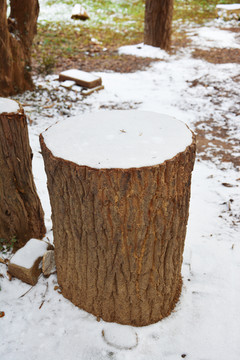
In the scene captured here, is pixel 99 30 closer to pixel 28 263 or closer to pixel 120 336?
pixel 28 263

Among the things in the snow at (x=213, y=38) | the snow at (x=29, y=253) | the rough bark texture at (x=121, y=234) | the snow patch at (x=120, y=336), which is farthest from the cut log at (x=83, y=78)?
the snow patch at (x=120, y=336)

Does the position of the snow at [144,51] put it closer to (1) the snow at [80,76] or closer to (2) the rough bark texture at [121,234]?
(1) the snow at [80,76]

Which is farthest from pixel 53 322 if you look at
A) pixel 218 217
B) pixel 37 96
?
pixel 37 96

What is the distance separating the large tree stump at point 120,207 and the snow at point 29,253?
22 cm

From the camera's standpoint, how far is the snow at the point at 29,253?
216cm

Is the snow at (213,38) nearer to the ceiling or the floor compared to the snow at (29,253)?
nearer to the ceiling

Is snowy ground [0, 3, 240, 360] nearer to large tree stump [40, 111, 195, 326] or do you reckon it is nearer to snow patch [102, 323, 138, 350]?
snow patch [102, 323, 138, 350]

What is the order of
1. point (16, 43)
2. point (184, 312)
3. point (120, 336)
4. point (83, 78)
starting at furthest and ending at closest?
point (83, 78), point (16, 43), point (184, 312), point (120, 336)

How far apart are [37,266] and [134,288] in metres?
0.74

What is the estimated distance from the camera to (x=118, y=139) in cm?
170

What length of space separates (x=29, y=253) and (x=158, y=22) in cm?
704

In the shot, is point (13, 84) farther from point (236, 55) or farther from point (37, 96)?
point (236, 55)

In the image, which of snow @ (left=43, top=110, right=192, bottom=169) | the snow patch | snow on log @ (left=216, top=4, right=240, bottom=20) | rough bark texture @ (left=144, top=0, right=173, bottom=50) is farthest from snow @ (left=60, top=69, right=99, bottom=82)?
snow on log @ (left=216, top=4, right=240, bottom=20)

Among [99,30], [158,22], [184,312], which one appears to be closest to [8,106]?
[184,312]
